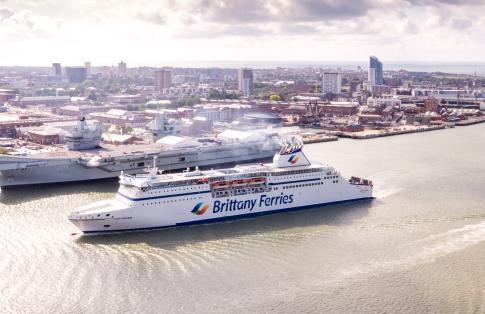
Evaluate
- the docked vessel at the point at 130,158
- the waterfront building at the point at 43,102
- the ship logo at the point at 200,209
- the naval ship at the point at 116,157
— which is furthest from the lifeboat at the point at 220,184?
the waterfront building at the point at 43,102

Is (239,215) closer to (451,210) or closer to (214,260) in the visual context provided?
(214,260)

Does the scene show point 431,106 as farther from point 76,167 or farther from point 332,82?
point 76,167

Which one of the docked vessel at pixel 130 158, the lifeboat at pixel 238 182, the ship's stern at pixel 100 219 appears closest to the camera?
the ship's stern at pixel 100 219

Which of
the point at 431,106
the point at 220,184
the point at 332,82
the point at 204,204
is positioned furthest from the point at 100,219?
the point at 332,82

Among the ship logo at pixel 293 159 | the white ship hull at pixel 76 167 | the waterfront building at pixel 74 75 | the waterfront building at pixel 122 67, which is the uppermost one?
the waterfront building at pixel 122 67

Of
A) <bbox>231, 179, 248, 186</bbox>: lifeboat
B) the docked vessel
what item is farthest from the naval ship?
<bbox>231, 179, 248, 186</bbox>: lifeboat

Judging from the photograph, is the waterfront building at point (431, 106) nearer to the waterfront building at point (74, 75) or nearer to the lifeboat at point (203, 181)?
the lifeboat at point (203, 181)

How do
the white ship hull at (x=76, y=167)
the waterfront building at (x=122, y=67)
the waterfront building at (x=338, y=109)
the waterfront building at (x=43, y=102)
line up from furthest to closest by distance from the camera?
the waterfront building at (x=122, y=67) → the waterfront building at (x=43, y=102) → the waterfront building at (x=338, y=109) → the white ship hull at (x=76, y=167)
